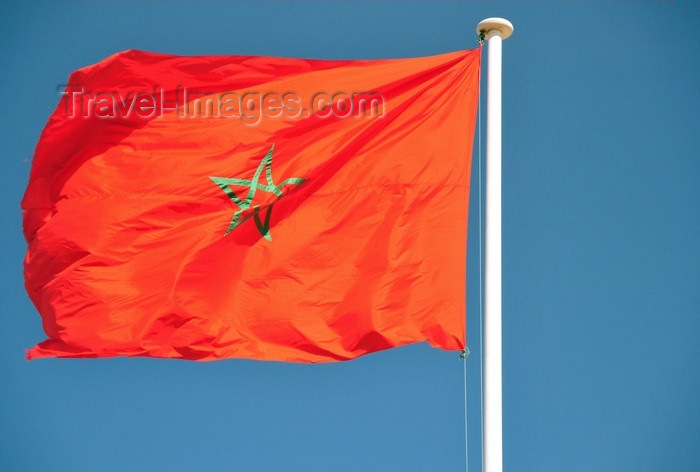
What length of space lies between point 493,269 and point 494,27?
A: 3243 millimetres

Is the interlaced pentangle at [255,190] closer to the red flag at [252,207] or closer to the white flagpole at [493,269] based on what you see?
the red flag at [252,207]

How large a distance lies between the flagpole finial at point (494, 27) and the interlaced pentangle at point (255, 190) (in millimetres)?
3158

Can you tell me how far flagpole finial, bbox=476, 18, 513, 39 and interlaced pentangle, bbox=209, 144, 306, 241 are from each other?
316 centimetres

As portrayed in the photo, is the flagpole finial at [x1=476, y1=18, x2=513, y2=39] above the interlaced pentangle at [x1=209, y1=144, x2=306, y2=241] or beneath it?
above

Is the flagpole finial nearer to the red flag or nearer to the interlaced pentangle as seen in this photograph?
the red flag

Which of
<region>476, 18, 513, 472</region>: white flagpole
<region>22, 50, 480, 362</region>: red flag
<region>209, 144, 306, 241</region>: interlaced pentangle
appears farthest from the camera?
<region>209, 144, 306, 241</region>: interlaced pentangle

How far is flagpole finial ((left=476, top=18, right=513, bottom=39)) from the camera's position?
382 inches

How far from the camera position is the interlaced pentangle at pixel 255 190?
10.5 metres

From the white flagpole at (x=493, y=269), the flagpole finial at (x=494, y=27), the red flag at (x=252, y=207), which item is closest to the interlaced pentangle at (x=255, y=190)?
the red flag at (x=252, y=207)

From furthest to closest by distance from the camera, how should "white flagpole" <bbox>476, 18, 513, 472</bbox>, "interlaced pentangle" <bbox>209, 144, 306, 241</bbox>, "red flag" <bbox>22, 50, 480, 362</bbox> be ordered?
"interlaced pentangle" <bbox>209, 144, 306, 241</bbox>, "red flag" <bbox>22, 50, 480, 362</bbox>, "white flagpole" <bbox>476, 18, 513, 472</bbox>

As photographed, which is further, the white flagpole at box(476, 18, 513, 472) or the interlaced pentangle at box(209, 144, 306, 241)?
the interlaced pentangle at box(209, 144, 306, 241)

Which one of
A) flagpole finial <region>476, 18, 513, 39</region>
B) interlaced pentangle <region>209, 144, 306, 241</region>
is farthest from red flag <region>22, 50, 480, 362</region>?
flagpole finial <region>476, 18, 513, 39</region>

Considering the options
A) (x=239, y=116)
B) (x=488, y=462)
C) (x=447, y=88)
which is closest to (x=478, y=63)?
(x=447, y=88)

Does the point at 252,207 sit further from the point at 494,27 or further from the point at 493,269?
the point at 494,27
